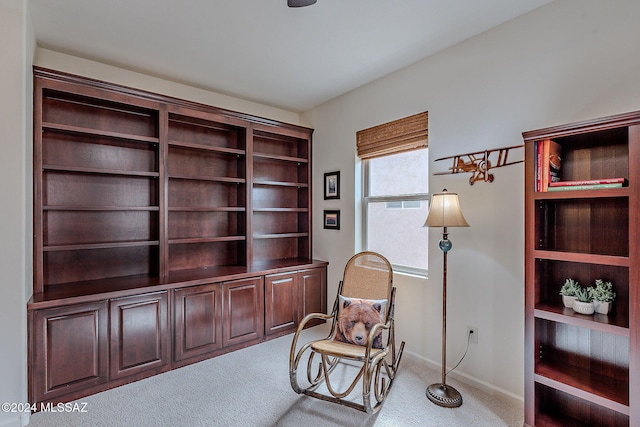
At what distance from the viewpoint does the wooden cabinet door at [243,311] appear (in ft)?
10.3

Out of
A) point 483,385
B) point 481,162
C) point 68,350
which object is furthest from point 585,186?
point 68,350

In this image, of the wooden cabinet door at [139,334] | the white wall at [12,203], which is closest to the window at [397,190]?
the wooden cabinet door at [139,334]

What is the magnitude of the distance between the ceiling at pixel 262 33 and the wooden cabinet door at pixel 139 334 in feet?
6.88

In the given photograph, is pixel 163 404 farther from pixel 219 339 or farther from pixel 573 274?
pixel 573 274

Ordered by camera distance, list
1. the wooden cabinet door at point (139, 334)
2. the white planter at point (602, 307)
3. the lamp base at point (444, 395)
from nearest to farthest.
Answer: the white planter at point (602, 307) → the lamp base at point (444, 395) → the wooden cabinet door at point (139, 334)

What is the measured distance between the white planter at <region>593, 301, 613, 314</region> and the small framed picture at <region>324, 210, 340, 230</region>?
7.99ft

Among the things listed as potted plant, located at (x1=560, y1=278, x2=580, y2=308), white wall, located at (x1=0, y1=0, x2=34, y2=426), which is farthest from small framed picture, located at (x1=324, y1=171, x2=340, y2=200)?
white wall, located at (x1=0, y1=0, x2=34, y2=426)

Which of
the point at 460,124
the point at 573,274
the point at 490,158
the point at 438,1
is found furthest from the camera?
the point at 460,124

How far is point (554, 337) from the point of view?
203cm

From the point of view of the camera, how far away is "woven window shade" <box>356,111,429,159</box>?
9.59ft

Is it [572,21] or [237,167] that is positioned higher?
[572,21]

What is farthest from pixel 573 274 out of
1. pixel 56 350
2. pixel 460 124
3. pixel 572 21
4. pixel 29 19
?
pixel 29 19

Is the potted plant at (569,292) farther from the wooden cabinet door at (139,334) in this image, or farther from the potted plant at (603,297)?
the wooden cabinet door at (139,334)

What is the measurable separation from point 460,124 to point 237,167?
2.41m
